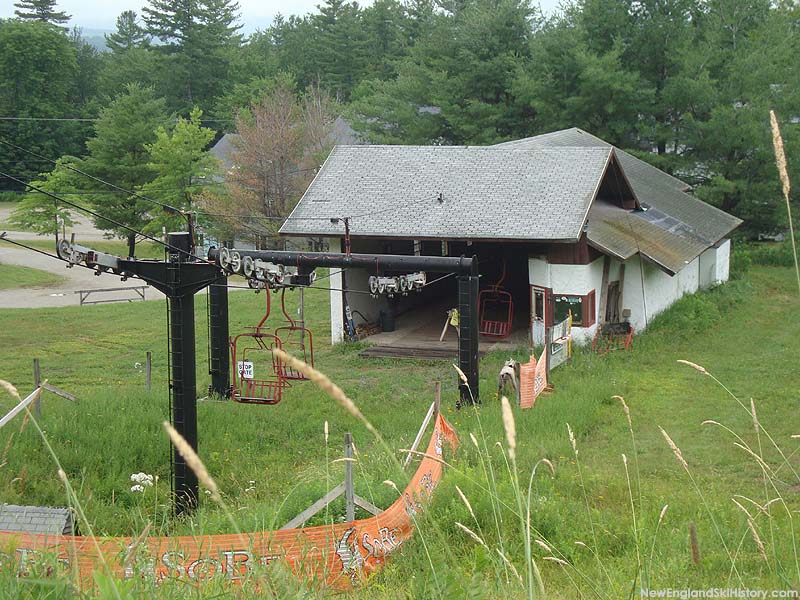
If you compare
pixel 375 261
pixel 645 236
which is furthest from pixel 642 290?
pixel 375 261

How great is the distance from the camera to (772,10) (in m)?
39.8

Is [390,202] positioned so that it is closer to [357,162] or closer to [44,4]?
→ [357,162]

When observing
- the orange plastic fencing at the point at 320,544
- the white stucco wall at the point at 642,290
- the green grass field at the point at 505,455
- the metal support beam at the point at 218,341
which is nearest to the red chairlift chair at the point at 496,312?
the green grass field at the point at 505,455

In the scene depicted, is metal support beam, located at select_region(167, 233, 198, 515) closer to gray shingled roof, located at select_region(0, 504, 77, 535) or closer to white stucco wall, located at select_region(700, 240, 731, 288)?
gray shingled roof, located at select_region(0, 504, 77, 535)

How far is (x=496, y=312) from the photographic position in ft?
85.7

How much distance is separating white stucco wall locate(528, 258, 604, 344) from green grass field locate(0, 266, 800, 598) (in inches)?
49.9

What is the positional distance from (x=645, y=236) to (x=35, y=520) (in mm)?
19452

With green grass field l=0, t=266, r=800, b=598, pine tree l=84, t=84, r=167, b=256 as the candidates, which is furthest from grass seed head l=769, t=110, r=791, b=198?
pine tree l=84, t=84, r=167, b=256

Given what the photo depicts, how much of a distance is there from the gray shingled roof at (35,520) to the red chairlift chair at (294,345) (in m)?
6.58

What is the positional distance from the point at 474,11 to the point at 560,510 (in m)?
41.5

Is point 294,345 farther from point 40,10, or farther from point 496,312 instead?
point 40,10

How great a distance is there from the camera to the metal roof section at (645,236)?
73.5 ft

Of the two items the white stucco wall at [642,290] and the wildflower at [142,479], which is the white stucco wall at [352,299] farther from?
the wildflower at [142,479]

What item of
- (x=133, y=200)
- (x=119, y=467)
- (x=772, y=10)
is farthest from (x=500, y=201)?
(x=133, y=200)
